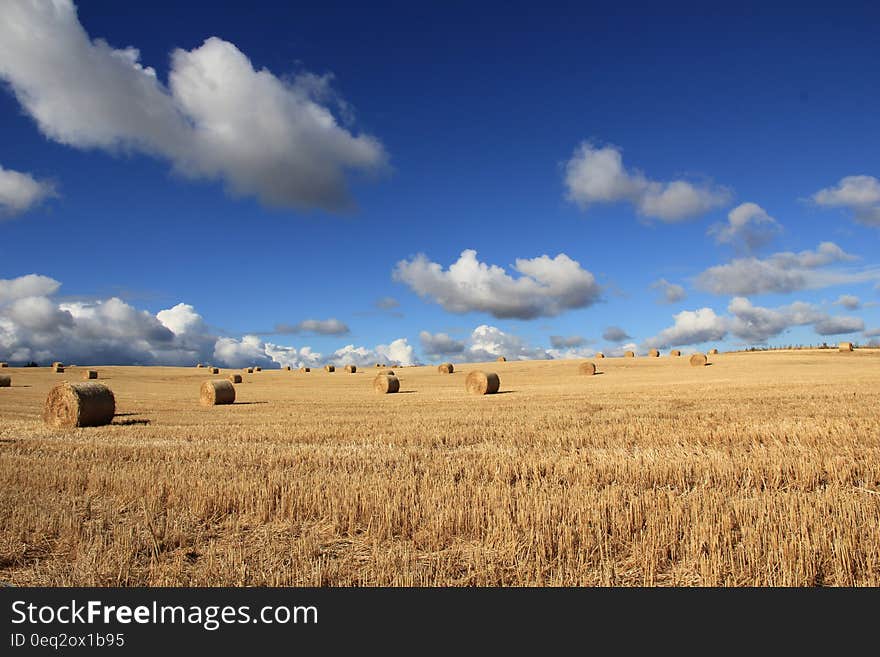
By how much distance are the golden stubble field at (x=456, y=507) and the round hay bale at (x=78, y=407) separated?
414 centimetres

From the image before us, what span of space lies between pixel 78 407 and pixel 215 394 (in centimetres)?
885

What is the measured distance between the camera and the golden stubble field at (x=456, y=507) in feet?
15.4

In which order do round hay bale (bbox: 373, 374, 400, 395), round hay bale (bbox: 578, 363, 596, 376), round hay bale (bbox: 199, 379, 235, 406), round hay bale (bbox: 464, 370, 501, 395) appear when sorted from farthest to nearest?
1. round hay bale (bbox: 578, 363, 596, 376)
2. round hay bale (bbox: 373, 374, 400, 395)
3. round hay bale (bbox: 464, 370, 501, 395)
4. round hay bale (bbox: 199, 379, 235, 406)

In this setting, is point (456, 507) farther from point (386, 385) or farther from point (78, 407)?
point (386, 385)

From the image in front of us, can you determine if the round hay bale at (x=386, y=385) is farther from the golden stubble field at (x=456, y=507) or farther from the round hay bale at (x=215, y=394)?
the golden stubble field at (x=456, y=507)

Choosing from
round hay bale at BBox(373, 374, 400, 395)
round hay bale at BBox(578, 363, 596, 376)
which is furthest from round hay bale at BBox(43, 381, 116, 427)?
round hay bale at BBox(578, 363, 596, 376)

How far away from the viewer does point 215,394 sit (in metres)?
25.1

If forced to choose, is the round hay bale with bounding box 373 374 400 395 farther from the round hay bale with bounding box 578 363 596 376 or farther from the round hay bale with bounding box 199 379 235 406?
the round hay bale with bounding box 578 363 596 376

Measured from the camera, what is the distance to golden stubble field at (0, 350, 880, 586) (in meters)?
4.69

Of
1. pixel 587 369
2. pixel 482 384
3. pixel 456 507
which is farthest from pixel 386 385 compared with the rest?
pixel 456 507

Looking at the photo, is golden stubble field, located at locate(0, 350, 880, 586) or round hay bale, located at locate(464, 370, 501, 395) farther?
round hay bale, located at locate(464, 370, 501, 395)

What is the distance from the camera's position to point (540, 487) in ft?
23.9

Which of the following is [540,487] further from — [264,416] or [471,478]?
[264,416]

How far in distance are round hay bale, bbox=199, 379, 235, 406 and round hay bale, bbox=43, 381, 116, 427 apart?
7.78 meters
